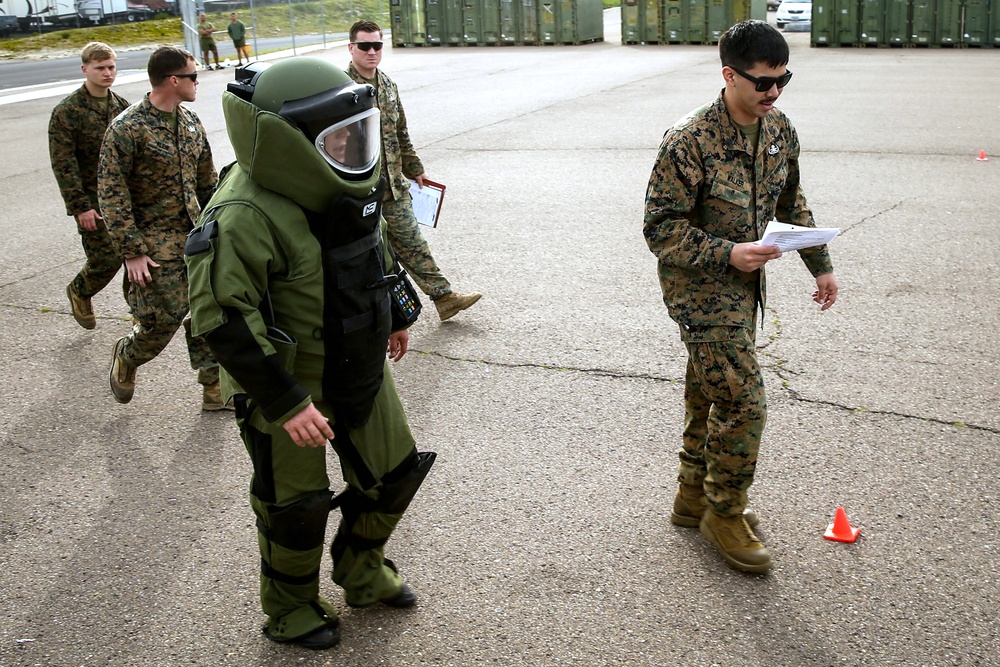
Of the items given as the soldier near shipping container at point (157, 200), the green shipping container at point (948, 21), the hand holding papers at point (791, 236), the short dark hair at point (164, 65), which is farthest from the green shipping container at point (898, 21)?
the hand holding papers at point (791, 236)

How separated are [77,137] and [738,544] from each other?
472 centimetres

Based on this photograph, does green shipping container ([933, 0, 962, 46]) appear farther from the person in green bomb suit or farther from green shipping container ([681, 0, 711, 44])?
the person in green bomb suit

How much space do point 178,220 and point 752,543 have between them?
3.42 m

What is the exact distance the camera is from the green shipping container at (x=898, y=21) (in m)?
24.8

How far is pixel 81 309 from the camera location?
693 centimetres

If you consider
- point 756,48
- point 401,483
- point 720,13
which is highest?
point 720,13

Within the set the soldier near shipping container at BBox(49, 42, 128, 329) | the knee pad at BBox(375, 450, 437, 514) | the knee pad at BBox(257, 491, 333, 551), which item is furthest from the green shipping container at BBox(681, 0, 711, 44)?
the knee pad at BBox(257, 491, 333, 551)

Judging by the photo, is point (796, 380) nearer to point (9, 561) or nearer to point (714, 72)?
point (9, 561)

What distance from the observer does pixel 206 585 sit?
157 inches

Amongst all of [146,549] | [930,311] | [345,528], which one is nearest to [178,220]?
[146,549]

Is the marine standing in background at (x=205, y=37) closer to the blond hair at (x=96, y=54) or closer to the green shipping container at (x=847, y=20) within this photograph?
the green shipping container at (x=847, y=20)

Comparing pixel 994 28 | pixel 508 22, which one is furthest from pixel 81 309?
pixel 508 22

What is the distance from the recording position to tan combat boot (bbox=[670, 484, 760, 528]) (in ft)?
13.8

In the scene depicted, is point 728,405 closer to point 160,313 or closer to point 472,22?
point 160,313
